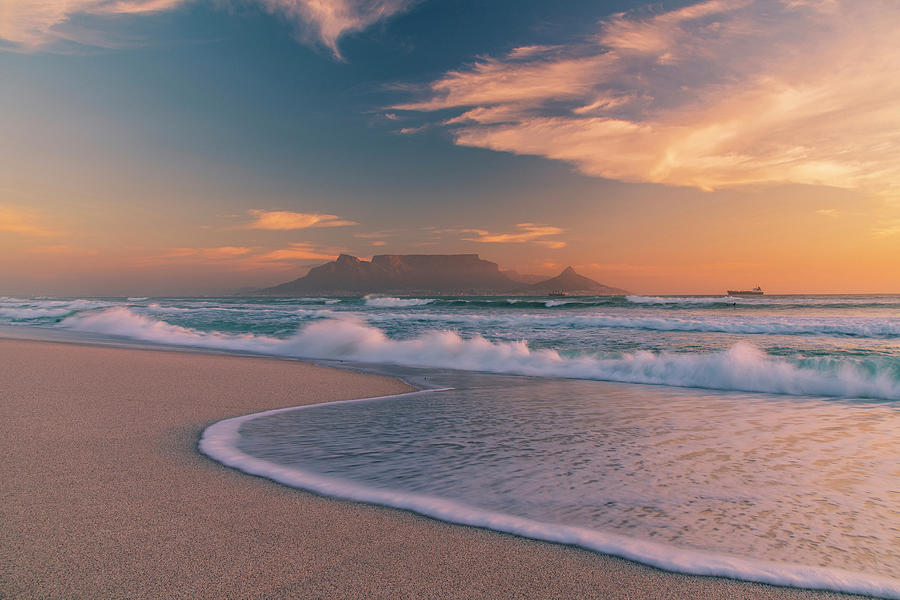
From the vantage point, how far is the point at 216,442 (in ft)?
13.0

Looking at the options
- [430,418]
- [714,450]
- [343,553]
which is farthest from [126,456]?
[714,450]

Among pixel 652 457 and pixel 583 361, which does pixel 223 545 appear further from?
pixel 583 361

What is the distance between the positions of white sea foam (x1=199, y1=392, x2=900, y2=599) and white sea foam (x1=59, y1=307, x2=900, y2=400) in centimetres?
638

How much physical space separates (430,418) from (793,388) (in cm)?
607

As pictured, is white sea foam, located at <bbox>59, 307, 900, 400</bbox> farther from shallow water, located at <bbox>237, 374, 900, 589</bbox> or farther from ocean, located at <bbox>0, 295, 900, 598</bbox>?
shallow water, located at <bbox>237, 374, 900, 589</bbox>

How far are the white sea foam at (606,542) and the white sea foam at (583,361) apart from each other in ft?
20.9

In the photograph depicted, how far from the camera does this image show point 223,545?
217cm

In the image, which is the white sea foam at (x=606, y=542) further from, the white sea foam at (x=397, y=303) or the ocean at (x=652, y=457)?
the white sea foam at (x=397, y=303)

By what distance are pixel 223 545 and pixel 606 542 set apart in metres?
1.78

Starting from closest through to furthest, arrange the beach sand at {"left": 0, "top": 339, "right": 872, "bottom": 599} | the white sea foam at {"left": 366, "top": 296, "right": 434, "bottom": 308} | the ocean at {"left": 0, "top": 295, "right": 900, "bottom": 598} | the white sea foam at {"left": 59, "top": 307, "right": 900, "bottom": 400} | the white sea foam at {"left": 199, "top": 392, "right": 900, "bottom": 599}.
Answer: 1. the beach sand at {"left": 0, "top": 339, "right": 872, "bottom": 599}
2. the white sea foam at {"left": 199, "top": 392, "right": 900, "bottom": 599}
3. the ocean at {"left": 0, "top": 295, "right": 900, "bottom": 598}
4. the white sea foam at {"left": 59, "top": 307, "right": 900, "bottom": 400}
5. the white sea foam at {"left": 366, "top": 296, "right": 434, "bottom": 308}

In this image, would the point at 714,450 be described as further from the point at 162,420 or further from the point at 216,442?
the point at 162,420

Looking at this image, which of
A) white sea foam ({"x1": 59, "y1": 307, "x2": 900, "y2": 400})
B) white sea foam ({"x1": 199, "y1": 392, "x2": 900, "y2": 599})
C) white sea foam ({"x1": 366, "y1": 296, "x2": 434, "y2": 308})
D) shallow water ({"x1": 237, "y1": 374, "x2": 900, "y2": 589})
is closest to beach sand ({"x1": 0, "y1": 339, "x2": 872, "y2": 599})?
white sea foam ({"x1": 199, "y1": 392, "x2": 900, "y2": 599})

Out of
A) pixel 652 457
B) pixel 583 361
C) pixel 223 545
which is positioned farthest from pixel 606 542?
pixel 583 361

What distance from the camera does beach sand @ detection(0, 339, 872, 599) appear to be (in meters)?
1.88
